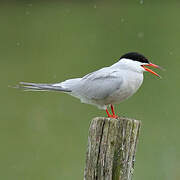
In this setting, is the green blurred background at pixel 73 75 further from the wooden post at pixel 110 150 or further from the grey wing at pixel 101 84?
the wooden post at pixel 110 150

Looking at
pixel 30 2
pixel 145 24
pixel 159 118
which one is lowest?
pixel 159 118

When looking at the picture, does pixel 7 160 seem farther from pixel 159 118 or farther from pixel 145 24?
pixel 145 24

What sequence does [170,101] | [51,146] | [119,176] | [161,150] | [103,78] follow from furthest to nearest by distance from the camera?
[170,101]
[51,146]
[161,150]
[103,78]
[119,176]

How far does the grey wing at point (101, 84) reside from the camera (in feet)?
9.30

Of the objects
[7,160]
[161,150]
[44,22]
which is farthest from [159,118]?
[44,22]

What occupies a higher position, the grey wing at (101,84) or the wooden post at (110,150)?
the grey wing at (101,84)

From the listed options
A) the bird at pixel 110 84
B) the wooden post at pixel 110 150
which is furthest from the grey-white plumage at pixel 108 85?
the wooden post at pixel 110 150

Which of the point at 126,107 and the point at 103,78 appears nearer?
the point at 103,78

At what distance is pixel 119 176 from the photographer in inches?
83.4

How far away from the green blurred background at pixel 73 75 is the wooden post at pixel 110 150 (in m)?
2.47

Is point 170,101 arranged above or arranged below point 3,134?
above

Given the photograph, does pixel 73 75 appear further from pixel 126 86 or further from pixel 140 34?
pixel 126 86

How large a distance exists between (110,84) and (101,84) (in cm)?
6

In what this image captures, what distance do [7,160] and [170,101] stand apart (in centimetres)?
241
